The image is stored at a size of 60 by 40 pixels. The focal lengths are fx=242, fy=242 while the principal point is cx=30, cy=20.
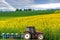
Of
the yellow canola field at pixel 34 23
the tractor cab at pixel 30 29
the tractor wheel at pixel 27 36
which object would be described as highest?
the yellow canola field at pixel 34 23

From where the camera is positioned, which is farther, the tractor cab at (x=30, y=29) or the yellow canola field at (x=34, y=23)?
the yellow canola field at (x=34, y=23)

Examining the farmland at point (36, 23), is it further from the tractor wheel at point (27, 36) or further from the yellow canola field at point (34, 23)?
the tractor wheel at point (27, 36)

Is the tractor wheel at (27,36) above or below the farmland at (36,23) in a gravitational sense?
below

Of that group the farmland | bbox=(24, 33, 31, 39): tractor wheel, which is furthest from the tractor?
the farmland

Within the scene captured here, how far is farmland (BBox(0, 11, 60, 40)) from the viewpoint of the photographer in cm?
432

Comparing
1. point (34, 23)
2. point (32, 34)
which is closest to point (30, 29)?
point (32, 34)

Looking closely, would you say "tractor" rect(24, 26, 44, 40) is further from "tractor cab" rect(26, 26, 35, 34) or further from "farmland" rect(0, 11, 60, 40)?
"farmland" rect(0, 11, 60, 40)

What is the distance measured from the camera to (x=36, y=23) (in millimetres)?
4383

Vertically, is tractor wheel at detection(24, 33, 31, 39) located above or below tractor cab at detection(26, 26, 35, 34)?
below

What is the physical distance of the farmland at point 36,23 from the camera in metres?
4.32

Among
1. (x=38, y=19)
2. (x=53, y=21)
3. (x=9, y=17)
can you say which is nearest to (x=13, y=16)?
(x=9, y=17)

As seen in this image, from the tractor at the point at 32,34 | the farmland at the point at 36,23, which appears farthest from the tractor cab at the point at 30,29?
the farmland at the point at 36,23

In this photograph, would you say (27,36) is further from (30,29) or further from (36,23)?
(36,23)

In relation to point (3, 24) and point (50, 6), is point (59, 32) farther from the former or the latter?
point (3, 24)
